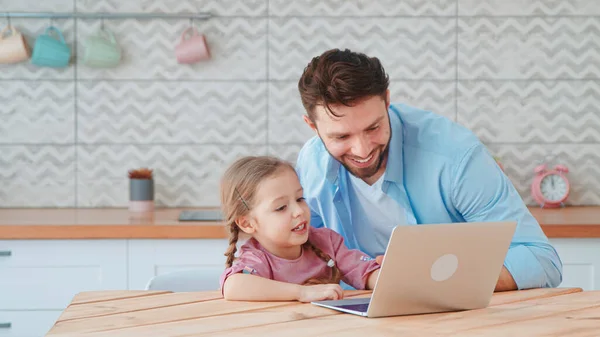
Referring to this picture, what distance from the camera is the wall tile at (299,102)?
3.45 meters

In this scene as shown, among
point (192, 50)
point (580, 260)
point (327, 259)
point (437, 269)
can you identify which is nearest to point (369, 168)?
point (327, 259)

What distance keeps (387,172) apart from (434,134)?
0.51ft

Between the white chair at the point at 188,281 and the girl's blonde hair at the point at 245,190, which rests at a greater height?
the girl's blonde hair at the point at 245,190

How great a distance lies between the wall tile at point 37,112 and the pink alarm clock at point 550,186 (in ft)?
6.41

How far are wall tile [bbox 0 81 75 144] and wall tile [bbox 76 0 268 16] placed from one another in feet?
1.13

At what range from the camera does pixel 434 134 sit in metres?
2.07

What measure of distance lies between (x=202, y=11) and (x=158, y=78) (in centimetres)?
34

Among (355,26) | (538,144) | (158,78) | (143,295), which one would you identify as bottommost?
(143,295)

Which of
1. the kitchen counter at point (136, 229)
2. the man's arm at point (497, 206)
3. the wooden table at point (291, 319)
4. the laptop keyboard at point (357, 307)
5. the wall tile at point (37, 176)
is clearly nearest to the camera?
the wooden table at point (291, 319)

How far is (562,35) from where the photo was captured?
11.4 feet

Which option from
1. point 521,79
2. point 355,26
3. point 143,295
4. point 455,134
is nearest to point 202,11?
point 355,26

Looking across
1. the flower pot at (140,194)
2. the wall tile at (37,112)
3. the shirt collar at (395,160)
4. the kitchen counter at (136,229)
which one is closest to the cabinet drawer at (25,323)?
the kitchen counter at (136,229)

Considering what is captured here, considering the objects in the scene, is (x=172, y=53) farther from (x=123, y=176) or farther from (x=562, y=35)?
(x=562, y=35)

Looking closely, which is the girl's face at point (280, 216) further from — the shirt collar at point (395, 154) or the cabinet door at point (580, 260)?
the cabinet door at point (580, 260)
